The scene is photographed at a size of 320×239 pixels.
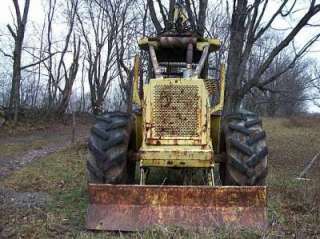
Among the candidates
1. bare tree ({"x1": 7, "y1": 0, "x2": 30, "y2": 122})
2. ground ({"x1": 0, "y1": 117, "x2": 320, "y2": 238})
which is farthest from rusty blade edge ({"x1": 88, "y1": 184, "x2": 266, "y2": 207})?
bare tree ({"x1": 7, "y1": 0, "x2": 30, "y2": 122})

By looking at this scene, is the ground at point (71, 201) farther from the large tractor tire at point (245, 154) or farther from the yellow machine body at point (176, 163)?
the large tractor tire at point (245, 154)

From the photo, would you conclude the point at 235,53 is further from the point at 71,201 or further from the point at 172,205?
the point at 172,205

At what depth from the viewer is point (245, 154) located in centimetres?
703

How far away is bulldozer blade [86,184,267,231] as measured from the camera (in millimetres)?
6109

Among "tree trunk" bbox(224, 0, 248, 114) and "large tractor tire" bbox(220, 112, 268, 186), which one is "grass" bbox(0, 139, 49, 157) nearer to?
"tree trunk" bbox(224, 0, 248, 114)

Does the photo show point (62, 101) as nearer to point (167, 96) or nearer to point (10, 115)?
point (10, 115)

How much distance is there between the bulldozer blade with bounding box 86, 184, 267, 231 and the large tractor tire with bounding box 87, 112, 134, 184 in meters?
0.81

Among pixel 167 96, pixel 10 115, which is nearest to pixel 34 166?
pixel 167 96

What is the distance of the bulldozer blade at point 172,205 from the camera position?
241 inches

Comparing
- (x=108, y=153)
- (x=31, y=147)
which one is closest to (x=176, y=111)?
(x=108, y=153)

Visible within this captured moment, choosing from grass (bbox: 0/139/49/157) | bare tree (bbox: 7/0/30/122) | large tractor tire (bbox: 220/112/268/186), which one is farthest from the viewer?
bare tree (bbox: 7/0/30/122)

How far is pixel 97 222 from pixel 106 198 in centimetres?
30

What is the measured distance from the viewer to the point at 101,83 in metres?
36.8

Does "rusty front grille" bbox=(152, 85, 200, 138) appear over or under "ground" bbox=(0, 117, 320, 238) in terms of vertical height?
over
